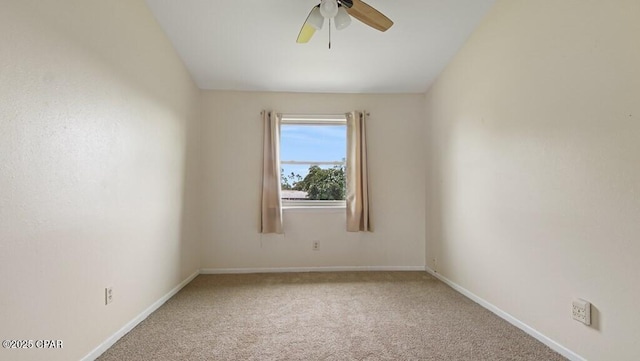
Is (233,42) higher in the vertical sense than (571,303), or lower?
higher

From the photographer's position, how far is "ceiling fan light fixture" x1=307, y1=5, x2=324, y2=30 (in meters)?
2.13

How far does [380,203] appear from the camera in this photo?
3850mm

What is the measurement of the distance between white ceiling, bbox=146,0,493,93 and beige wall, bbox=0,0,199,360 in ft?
1.31

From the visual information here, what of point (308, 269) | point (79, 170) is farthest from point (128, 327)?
point (308, 269)

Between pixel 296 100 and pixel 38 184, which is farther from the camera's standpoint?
pixel 296 100

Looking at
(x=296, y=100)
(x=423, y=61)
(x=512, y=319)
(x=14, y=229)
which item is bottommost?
(x=512, y=319)

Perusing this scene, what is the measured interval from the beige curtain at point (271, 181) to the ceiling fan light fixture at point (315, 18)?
1640 millimetres

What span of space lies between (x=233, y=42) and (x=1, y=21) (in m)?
1.92

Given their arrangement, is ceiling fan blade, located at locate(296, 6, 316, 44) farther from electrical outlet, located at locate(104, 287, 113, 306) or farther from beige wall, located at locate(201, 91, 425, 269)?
electrical outlet, located at locate(104, 287, 113, 306)

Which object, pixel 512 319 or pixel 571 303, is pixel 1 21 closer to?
pixel 571 303

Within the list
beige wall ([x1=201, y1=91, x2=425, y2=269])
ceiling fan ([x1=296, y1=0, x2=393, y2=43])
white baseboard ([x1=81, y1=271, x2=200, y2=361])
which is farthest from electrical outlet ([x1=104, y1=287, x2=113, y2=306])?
ceiling fan ([x1=296, y1=0, x2=393, y2=43])

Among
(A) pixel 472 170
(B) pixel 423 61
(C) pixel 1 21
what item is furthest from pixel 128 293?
(B) pixel 423 61

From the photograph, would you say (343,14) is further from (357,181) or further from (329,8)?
(357,181)

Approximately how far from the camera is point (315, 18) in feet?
7.13
